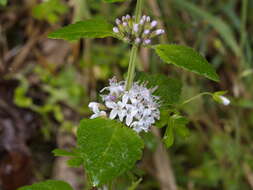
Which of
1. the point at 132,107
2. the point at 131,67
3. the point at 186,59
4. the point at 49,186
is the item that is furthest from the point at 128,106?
the point at 49,186

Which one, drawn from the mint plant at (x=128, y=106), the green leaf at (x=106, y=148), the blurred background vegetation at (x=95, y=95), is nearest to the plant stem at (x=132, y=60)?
the mint plant at (x=128, y=106)

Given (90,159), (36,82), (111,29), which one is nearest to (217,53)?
(36,82)

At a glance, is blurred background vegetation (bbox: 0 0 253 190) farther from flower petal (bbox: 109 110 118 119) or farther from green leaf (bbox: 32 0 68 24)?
flower petal (bbox: 109 110 118 119)

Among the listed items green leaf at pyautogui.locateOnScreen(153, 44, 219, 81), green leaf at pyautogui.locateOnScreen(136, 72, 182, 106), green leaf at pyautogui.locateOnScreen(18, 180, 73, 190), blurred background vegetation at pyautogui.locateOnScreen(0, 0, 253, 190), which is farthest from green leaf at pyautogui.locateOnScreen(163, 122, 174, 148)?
blurred background vegetation at pyautogui.locateOnScreen(0, 0, 253, 190)

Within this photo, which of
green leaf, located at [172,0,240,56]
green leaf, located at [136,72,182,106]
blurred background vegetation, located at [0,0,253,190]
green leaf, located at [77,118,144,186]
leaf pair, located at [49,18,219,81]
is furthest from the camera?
green leaf, located at [172,0,240,56]

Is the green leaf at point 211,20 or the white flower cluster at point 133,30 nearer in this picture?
the white flower cluster at point 133,30

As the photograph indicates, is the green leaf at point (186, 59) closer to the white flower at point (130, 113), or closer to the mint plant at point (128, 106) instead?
the mint plant at point (128, 106)
